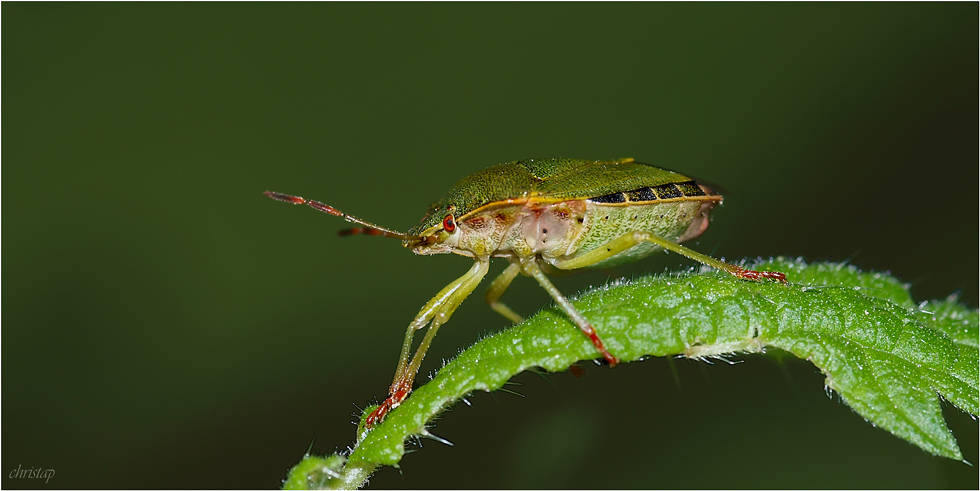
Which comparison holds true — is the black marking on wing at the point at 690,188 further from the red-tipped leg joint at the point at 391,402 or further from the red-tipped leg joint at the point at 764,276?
the red-tipped leg joint at the point at 391,402

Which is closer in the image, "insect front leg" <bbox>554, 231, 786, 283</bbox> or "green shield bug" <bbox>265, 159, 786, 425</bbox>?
"insect front leg" <bbox>554, 231, 786, 283</bbox>

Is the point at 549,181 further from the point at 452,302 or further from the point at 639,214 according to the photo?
the point at 452,302

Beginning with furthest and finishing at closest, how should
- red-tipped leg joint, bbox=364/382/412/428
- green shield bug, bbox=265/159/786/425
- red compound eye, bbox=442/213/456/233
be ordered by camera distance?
red compound eye, bbox=442/213/456/233, green shield bug, bbox=265/159/786/425, red-tipped leg joint, bbox=364/382/412/428

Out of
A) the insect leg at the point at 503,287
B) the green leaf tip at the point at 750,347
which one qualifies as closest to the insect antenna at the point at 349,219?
the insect leg at the point at 503,287

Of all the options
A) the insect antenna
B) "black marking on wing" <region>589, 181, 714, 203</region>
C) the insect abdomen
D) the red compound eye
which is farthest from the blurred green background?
the insect antenna

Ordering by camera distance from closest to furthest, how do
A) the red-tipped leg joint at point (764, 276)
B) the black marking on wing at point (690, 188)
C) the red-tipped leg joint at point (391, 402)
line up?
the red-tipped leg joint at point (391, 402) → the red-tipped leg joint at point (764, 276) → the black marking on wing at point (690, 188)

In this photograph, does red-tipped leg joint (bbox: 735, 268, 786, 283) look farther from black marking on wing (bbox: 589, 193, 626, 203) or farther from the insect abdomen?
black marking on wing (bbox: 589, 193, 626, 203)

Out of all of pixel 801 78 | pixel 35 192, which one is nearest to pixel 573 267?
pixel 801 78
